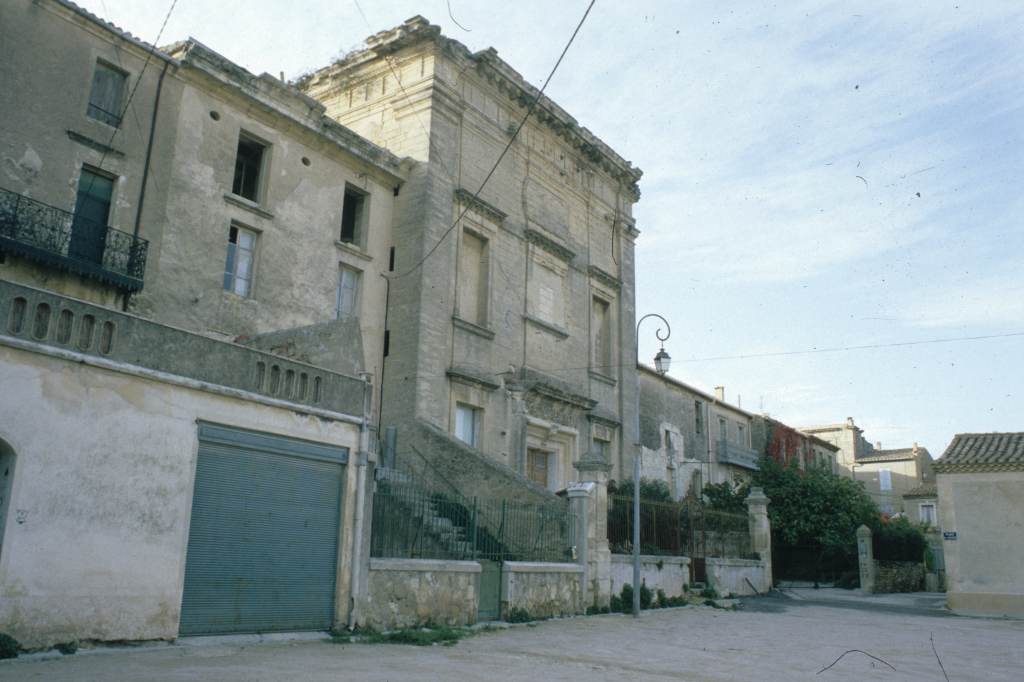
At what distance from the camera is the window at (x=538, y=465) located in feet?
75.7

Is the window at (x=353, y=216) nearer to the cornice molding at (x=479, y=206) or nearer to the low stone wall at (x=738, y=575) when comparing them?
the cornice molding at (x=479, y=206)

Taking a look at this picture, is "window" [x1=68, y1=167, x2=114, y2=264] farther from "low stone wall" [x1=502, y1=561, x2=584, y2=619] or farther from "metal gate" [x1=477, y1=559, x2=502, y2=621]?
"low stone wall" [x1=502, y1=561, x2=584, y2=619]

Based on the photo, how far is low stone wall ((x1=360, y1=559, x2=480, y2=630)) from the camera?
11.9 metres

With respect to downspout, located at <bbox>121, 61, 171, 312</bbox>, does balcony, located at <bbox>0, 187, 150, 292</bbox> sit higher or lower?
lower

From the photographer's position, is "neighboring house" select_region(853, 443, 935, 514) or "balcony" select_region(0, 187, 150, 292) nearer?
"balcony" select_region(0, 187, 150, 292)

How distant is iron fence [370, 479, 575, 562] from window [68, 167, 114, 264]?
6.64 meters

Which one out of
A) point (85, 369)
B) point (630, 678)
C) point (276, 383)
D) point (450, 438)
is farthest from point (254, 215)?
point (630, 678)

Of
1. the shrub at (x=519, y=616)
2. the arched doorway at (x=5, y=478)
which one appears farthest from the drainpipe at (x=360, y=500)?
the arched doorway at (x=5, y=478)

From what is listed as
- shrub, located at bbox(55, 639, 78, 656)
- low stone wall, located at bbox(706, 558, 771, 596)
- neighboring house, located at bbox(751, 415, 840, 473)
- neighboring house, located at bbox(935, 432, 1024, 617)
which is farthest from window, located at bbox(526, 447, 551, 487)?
neighboring house, located at bbox(751, 415, 840, 473)

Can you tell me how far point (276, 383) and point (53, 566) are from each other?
357 centimetres

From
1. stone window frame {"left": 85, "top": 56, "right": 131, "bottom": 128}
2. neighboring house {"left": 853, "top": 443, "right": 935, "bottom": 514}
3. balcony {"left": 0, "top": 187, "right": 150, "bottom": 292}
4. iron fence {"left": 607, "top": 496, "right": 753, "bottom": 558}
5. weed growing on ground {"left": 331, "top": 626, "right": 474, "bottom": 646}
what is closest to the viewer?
weed growing on ground {"left": 331, "top": 626, "right": 474, "bottom": 646}

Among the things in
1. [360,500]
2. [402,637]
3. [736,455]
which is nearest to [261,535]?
[360,500]

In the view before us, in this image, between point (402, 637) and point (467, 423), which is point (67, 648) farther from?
point (467, 423)

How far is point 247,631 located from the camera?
34.6 ft
